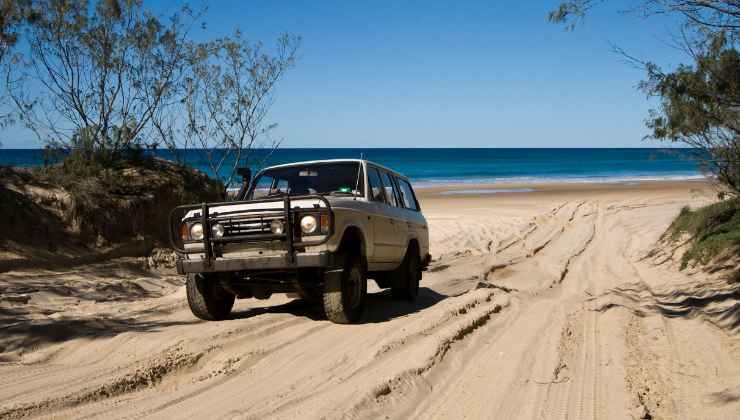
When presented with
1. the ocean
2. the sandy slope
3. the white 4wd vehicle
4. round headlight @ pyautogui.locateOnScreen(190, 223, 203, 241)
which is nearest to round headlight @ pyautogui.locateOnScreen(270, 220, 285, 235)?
the white 4wd vehicle

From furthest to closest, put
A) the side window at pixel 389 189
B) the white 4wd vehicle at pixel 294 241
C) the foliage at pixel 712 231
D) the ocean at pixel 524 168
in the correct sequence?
the ocean at pixel 524 168
the foliage at pixel 712 231
the side window at pixel 389 189
the white 4wd vehicle at pixel 294 241

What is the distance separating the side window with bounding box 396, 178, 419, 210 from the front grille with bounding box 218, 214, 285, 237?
3240 millimetres

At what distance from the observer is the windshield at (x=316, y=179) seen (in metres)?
8.37

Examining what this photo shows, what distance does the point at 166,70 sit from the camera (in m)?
17.2

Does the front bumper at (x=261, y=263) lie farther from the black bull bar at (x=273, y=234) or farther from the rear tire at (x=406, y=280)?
the rear tire at (x=406, y=280)

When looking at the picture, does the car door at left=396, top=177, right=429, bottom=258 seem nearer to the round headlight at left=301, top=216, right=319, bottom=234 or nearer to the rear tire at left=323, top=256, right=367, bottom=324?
the rear tire at left=323, top=256, right=367, bottom=324

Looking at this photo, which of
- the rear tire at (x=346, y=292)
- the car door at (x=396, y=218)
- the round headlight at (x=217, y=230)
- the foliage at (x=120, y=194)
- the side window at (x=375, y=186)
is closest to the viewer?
the rear tire at (x=346, y=292)

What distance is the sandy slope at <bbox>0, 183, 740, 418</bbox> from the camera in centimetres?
475

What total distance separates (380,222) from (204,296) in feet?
7.60

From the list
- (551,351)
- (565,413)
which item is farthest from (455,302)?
(565,413)

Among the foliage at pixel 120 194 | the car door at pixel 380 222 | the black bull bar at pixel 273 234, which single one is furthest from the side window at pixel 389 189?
the foliage at pixel 120 194

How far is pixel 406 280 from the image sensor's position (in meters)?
9.52

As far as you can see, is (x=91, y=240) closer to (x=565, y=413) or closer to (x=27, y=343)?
(x=27, y=343)

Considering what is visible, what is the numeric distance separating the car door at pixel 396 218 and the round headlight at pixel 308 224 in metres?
2.05
